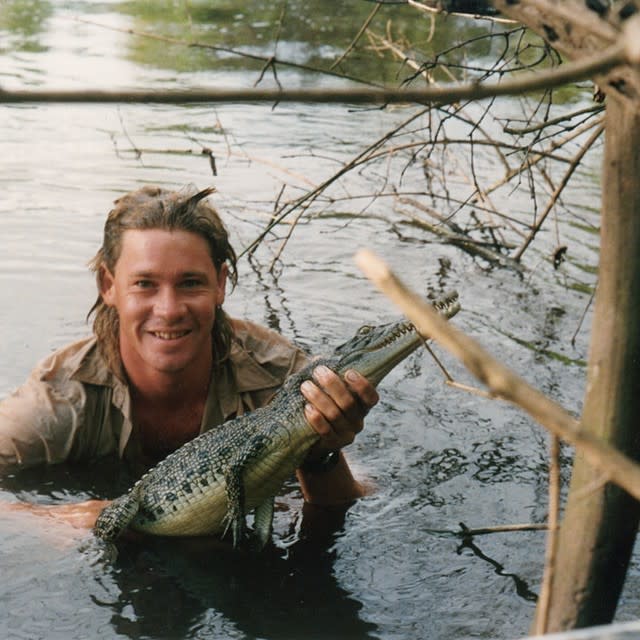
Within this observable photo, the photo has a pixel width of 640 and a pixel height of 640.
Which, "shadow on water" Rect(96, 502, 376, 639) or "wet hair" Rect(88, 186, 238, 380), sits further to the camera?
"wet hair" Rect(88, 186, 238, 380)

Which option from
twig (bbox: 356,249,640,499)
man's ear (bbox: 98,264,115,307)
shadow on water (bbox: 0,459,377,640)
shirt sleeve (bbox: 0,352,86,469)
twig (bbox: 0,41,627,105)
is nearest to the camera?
twig (bbox: 0,41,627,105)

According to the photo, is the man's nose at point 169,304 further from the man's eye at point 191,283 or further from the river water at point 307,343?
the river water at point 307,343

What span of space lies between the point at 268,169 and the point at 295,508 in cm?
556

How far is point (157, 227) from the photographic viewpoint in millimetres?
4590

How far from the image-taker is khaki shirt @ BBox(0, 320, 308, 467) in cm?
460

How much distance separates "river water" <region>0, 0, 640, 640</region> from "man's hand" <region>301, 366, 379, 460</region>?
2.22 feet

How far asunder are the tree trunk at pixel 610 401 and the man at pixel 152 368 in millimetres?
2172

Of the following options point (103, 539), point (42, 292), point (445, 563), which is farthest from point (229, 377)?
point (42, 292)

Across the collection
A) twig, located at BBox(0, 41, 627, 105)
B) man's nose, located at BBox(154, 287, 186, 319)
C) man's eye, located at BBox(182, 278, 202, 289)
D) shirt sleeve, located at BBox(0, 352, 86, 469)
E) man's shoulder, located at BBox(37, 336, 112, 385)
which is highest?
twig, located at BBox(0, 41, 627, 105)

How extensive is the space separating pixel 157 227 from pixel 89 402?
0.84m

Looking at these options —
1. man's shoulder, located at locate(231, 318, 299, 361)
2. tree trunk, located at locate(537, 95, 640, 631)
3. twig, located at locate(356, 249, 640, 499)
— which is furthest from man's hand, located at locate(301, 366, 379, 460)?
twig, located at locate(356, 249, 640, 499)

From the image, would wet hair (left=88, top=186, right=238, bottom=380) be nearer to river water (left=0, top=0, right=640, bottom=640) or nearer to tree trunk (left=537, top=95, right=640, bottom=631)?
river water (left=0, top=0, right=640, bottom=640)

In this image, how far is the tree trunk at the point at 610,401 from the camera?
1.93 metres

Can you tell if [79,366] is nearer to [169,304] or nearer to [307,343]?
[169,304]
